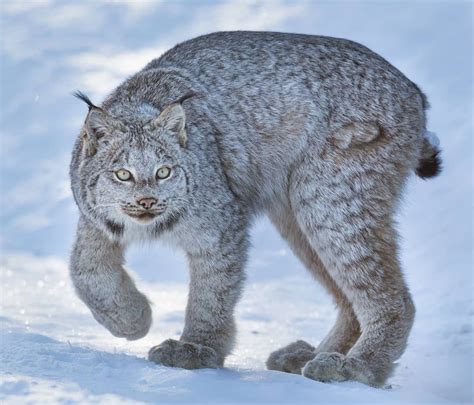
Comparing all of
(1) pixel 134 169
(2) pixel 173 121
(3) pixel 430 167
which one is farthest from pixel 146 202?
(3) pixel 430 167

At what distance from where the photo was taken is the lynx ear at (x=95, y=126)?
601 cm

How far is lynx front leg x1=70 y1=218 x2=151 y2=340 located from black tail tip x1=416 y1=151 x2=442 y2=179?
1849mm

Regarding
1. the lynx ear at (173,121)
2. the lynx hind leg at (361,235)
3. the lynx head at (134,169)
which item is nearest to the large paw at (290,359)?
the lynx hind leg at (361,235)

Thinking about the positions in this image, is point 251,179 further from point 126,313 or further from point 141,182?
point 126,313

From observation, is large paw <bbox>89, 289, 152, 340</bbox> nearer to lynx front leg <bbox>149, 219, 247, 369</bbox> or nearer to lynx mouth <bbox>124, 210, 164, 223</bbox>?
lynx front leg <bbox>149, 219, 247, 369</bbox>

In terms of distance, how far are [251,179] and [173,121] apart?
736 mm

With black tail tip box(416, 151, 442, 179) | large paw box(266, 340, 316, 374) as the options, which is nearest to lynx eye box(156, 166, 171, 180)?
large paw box(266, 340, 316, 374)

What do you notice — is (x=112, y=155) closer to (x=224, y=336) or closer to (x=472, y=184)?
(x=224, y=336)

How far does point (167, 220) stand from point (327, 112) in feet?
Answer: 3.75

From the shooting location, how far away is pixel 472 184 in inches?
380

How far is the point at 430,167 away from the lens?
6.78 meters

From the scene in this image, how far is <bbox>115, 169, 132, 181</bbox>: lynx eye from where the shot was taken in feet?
19.4

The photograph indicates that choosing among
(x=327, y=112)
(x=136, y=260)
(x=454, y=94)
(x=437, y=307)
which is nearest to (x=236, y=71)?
(x=327, y=112)

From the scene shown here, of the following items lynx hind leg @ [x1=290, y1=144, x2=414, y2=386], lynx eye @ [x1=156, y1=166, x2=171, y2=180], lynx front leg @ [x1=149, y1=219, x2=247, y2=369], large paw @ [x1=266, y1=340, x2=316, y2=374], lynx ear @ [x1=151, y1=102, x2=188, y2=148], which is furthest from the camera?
large paw @ [x1=266, y1=340, x2=316, y2=374]
